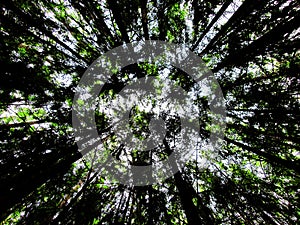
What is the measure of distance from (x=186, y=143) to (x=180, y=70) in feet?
10.6

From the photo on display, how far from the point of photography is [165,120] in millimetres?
6512

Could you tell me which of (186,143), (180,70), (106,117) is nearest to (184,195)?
(186,143)

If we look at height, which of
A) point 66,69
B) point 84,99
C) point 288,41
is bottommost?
point 84,99

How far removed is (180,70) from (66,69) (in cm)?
468

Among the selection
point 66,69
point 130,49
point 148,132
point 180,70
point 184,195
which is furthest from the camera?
point 148,132

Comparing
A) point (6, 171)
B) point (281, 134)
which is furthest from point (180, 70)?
point (6, 171)

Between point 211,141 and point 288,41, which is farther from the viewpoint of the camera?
point 211,141

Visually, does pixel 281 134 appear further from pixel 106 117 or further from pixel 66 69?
pixel 66 69

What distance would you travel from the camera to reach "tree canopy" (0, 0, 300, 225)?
3.78 meters

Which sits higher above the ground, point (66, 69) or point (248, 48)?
point (66, 69)

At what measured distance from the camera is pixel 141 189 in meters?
4.93

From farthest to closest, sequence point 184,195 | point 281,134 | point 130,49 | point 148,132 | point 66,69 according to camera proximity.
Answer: point 148,132 < point 130,49 < point 66,69 < point 281,134 < point 184,195

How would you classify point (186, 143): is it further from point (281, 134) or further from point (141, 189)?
point (281, 134)

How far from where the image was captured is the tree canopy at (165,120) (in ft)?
12.4
